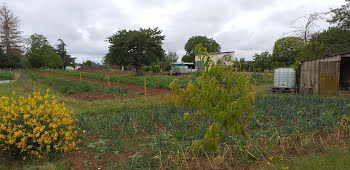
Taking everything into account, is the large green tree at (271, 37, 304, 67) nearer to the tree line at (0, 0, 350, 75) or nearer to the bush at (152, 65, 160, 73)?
the tree line at (0, 0, 350, 75)

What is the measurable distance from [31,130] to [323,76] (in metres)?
13.7

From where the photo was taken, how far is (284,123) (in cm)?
573

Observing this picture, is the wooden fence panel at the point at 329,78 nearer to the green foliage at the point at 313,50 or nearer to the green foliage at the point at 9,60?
the green foliage at the point at 313,50

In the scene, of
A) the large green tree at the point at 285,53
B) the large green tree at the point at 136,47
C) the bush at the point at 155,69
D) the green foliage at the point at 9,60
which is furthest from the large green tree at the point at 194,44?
the green foliage at the point at 9,60

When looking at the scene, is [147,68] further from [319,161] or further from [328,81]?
[319,161]

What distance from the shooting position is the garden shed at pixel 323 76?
1213 cm

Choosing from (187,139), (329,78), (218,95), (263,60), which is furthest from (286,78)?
(263,60)

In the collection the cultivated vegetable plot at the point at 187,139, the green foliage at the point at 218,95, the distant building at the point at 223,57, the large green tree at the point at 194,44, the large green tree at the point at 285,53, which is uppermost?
the large green tree at the point at 194,44

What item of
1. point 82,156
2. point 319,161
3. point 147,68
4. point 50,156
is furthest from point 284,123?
point 147,68

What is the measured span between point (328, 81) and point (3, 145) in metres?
14.1

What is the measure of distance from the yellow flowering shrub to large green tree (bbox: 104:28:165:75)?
2722 centimetres

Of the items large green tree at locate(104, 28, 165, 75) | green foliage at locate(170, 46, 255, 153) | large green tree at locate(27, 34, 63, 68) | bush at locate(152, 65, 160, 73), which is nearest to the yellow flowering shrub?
green foliage at locate(170, 46, 255, 153)

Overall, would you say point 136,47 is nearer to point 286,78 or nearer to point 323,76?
point 286,78

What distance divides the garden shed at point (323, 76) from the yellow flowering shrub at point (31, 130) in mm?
12942
